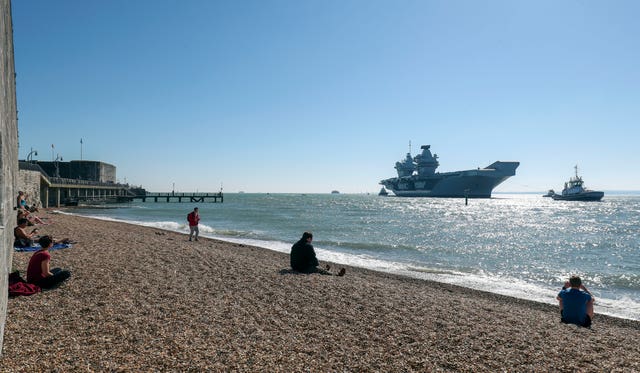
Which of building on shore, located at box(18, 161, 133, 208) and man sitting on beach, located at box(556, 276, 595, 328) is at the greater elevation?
building on shore, located at box(18, 161, 133, 208)

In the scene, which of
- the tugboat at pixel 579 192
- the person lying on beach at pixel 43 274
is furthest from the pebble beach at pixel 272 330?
the tugboat at pixel 579 192

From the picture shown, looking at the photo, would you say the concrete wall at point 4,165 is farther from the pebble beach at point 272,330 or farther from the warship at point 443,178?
the warship at point 443,178

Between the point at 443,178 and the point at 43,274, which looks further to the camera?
the point at 443,178

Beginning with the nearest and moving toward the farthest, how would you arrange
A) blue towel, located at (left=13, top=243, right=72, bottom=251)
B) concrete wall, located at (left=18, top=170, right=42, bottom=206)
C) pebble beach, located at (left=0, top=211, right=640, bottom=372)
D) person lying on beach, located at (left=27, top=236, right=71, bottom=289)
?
pebble beach, located at (left=0, top=211, right=640, bottom=372)
person lying on beach, located at (left=27, top=236, right=71, bottom=289)
blue towel, located at (left=13, top=243, right=72, bottom=251)
concrete wall, located at (left=18, top=170, right=42, bottom=206)

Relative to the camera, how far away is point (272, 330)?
5.34 metres

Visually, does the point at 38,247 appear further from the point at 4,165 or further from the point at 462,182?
the point at 462,182

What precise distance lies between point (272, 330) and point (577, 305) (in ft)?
19.4

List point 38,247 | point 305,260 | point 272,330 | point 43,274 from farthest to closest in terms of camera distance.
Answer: point 38,247
point 305,260
point 43,274
point 272,330

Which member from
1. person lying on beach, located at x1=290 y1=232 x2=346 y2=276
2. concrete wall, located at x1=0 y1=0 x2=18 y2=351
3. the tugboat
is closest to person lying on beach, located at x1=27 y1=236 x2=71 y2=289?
concrete wall, located at x1=0 y1=0 x2=18 y2=351

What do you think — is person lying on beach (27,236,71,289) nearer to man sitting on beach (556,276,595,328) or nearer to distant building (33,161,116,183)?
man sitting on beach (556,276,595,328)

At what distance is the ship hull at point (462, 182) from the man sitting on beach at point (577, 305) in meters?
88.2

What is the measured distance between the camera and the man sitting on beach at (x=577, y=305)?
6867mm


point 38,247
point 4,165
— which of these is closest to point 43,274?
point 4,165

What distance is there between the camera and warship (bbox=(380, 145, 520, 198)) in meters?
94.7
